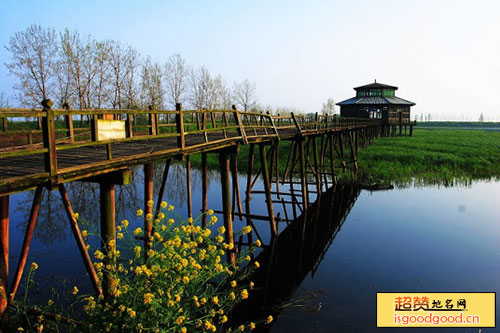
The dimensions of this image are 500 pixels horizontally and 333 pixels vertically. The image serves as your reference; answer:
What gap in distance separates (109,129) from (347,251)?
8.96 m

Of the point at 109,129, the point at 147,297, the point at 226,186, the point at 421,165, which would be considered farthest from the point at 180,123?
the point at 421,165

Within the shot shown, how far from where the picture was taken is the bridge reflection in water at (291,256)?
344 inches

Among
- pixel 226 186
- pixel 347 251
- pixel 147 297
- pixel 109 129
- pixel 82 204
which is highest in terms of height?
pixel 109 129

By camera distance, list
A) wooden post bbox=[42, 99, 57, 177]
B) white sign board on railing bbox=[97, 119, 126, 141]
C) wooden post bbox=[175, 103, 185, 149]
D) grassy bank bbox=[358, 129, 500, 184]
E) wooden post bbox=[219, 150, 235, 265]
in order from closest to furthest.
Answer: wooden post bbox=[42, 99, 57, 177], white sign board on railing bbox=[97, 119, 126, 141], wooden post bbox=[175, 103, 185, 149], wooden post bbox=[219, 150, 235, 265], grassy bank bbox=[358, 129, 500, 184]

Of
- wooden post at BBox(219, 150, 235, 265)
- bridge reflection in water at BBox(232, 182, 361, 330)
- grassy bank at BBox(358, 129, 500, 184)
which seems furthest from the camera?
grassy bank at BBox(358, 129, 500, 184)

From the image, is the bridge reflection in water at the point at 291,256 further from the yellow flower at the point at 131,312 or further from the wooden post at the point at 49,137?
the wooden post at the point at 49,137

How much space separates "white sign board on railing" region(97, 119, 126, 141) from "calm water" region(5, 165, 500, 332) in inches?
174

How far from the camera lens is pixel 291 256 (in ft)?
38.5

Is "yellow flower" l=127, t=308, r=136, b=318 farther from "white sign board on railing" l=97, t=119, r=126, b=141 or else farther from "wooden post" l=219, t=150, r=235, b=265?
"wooden post" l=219, t=150, r=235, b=265

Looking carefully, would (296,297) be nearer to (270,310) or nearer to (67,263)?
(270,310)

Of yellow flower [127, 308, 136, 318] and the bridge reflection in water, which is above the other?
yellow flower [127, 308, 136, 318]

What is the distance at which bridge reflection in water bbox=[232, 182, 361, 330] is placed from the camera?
28.6 ft

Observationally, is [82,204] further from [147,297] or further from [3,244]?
[147,297]

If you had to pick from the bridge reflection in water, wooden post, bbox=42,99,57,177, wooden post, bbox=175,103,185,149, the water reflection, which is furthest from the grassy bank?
wooden post, bbox=42,99,57,177
